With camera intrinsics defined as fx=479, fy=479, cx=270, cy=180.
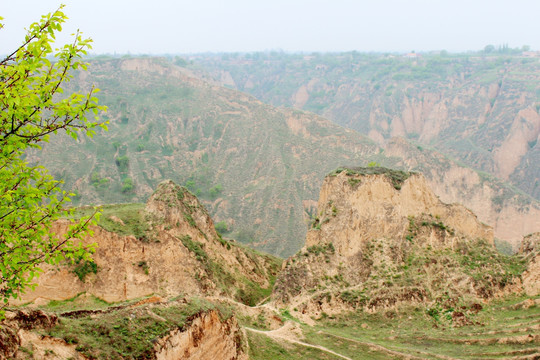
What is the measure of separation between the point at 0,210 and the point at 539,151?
435 ft

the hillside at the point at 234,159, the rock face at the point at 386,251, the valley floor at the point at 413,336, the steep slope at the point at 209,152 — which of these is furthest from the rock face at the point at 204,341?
the hillside at the point at 234,159

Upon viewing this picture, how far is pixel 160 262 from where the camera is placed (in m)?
35.4

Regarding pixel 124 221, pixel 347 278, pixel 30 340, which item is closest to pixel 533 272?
pixel 347 278

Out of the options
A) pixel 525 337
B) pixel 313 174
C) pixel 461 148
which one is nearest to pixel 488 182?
pixel 313 174

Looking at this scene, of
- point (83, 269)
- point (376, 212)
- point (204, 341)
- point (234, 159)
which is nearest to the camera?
point (204, 341)

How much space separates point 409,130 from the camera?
168 meters

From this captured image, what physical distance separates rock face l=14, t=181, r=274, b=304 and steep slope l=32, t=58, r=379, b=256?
3599cm

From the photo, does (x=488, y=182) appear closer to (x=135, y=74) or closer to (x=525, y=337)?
(x=525, y=337)

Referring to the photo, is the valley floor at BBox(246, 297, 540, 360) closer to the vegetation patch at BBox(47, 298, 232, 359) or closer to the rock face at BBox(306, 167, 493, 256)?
the vegetation patch at BBox(47, 298, 232, 359)

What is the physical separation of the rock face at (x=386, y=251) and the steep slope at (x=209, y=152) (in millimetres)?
37012

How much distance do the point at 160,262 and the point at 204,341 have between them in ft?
60.8

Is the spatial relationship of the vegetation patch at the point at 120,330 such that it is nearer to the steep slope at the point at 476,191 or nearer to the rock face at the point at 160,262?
the rock face at the point at 160,262

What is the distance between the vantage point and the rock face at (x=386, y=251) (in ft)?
115

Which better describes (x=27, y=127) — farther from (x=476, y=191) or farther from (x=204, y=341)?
(x=476, y=191)
